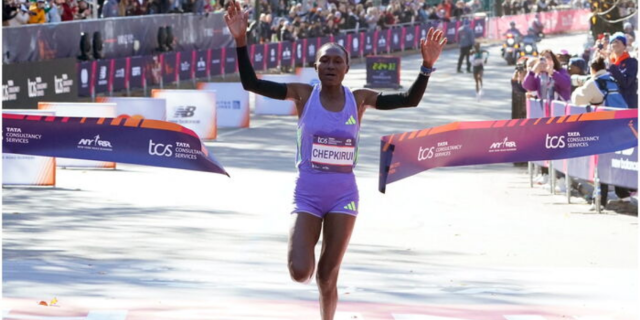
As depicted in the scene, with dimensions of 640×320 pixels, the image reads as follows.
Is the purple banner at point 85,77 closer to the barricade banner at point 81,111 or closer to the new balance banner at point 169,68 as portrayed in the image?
the new balance banner at point 169,68

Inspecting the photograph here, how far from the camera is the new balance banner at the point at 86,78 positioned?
32094 millimetres

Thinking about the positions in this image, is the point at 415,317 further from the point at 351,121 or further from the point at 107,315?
the point at 107,315

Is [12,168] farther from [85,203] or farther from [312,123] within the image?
[312,123]

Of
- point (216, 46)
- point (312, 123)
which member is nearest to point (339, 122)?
point (312, 123)

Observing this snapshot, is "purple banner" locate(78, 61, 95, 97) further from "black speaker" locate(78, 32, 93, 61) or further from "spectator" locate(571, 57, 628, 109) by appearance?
"spectator" locate(571, 57, 628, 109)

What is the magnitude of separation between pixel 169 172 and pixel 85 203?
3.91 meters

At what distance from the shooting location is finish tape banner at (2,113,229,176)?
12.0 meters

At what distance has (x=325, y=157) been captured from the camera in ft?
27.7

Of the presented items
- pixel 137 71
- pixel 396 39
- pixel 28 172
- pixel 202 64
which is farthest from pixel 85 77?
pixel 396 39

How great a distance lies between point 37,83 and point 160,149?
16419 mm

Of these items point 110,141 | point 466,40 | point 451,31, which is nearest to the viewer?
point 110,141

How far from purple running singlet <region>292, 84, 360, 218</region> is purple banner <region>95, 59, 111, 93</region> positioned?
82.5ft

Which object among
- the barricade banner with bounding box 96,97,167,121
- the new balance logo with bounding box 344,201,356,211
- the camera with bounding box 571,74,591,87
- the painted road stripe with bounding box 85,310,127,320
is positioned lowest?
the painted road stripe with bounding box 85,310,127,320

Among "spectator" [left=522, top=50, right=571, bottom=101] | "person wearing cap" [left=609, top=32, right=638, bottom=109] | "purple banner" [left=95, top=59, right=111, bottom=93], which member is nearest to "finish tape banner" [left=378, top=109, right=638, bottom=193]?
"person wearing cap" [left=609, top=32, right=638, bottom=109]
